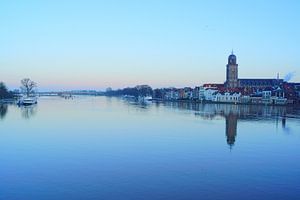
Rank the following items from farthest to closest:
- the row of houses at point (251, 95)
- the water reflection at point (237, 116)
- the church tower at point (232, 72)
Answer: the church tower at point (232, 72), the row of houses at point (251, 95), the water reflection at point (237, 116)

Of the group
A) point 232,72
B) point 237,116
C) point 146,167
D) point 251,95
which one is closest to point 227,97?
point 251,95

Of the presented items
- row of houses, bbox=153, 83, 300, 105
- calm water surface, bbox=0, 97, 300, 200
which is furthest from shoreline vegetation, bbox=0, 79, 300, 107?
calm water surface, bbox=0, 97, 300, 200

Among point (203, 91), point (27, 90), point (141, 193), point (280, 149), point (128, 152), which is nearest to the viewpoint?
point (141, 193)

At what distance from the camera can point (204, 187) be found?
307 inches

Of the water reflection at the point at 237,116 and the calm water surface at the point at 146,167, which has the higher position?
the calm water surface at the point at 146,167

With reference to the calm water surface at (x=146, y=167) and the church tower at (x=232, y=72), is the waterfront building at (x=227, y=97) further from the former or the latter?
the calm water surface at (x=146, y=167)

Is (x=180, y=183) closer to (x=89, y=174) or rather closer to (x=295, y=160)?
(x=89, y=174)

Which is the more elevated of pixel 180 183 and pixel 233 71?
pixel 233 71

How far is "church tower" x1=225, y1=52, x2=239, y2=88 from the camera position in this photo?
68812 mm

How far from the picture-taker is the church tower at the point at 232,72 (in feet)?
226

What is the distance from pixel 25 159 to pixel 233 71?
61858 millimetres

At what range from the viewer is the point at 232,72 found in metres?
69.1

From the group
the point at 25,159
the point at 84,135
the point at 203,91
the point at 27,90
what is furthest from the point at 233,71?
the point at 25,159

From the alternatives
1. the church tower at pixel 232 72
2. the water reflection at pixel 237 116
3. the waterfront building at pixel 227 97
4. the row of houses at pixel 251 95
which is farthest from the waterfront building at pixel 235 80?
the water reflection at pixel 237 116
